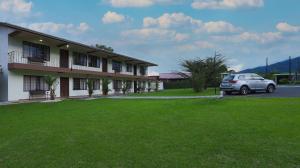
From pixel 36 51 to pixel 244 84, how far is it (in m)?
16.3

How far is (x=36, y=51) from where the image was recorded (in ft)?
88.7

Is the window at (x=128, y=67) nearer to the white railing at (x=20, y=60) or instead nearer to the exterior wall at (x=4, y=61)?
the white railing at (x=20, y=60)

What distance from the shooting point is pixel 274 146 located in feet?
21.0

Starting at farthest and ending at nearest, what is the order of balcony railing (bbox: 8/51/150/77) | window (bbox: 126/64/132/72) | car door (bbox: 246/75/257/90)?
1. window (bbox: 126/64/132/72)
2. car door (bbox: 246/75/257/90)
3. balcony railing (bbox: 8/51/150/77)

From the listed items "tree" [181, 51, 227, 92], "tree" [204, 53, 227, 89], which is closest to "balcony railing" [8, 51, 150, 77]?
"tree" [181, 51, 227, 92]

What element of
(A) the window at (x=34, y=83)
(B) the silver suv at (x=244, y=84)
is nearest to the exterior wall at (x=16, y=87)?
(A) the window at (x=34, y=83)

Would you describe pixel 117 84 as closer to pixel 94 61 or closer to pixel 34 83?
pixel 94 61

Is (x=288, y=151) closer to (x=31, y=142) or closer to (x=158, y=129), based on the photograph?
(x=158, y=129)

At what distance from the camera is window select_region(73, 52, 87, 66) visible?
33359 mm

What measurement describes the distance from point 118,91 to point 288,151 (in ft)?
125

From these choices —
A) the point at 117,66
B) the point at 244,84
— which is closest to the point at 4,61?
the point at 244,84

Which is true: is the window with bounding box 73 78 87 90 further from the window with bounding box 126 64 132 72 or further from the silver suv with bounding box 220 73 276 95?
the silver suv with bounding box 220 73 276 95

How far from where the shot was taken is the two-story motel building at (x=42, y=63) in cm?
2356

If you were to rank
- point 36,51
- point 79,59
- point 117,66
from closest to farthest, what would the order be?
point 36,51
point 79,59
point 117,66
